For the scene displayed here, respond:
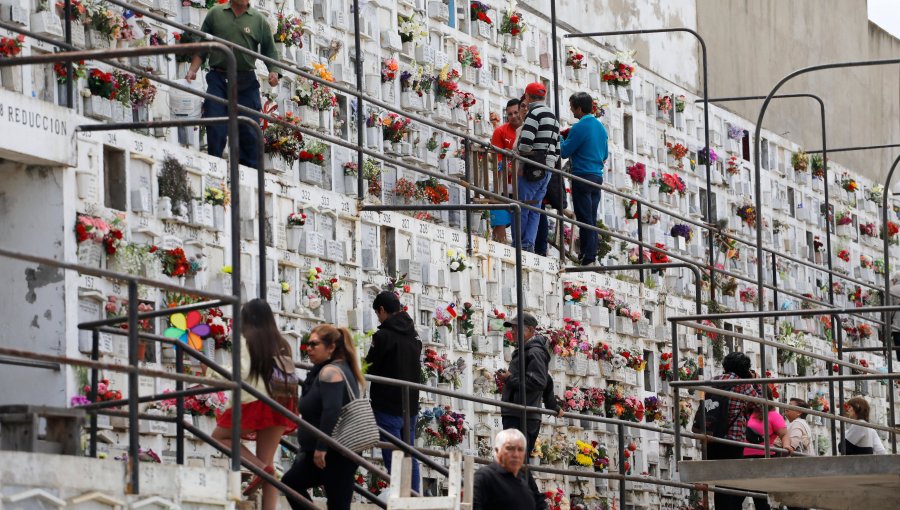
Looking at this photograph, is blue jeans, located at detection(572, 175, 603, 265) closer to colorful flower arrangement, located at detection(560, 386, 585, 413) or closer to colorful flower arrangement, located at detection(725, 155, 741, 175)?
colorful flower arrangement, located at detection(560, 386, 585, 413)

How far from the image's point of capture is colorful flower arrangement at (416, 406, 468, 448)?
16969 millimetres

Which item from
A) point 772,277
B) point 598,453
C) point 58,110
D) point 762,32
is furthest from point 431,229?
point 762,32

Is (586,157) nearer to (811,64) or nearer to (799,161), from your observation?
(799,161)

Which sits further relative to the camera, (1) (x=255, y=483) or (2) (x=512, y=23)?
(2) (x=512, y=23)

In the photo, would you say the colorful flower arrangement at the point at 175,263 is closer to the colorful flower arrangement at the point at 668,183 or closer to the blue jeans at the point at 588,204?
the blue jeans at the point at 588,204

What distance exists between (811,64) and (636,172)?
28.1 feet

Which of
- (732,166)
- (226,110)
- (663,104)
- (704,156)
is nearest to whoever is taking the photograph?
(226,110)

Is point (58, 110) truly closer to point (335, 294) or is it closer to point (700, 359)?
point (335, 294)

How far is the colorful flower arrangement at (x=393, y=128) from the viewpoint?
A: 59.0 feet

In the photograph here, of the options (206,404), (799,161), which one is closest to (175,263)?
(206,404)

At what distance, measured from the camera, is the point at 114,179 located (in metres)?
13.7

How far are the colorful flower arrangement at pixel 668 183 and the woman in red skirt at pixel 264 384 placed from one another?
1284 cm

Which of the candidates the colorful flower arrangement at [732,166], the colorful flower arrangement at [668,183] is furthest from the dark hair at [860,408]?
the colorful flower arrangement at [732,166]

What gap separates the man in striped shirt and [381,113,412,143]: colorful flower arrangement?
1099mm
